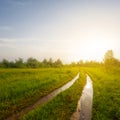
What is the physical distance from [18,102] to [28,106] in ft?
5.21

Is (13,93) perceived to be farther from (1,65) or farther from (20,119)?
(1,65)

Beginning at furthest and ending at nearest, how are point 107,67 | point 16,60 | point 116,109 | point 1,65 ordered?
point 16,60
point 1,65
point 107,67
point 116,109

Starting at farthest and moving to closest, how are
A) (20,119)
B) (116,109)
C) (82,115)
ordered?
(116,109), (82,115), (20,119)

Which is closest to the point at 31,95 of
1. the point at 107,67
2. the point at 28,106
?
the point at 28,106

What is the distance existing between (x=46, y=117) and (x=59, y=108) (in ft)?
8.32

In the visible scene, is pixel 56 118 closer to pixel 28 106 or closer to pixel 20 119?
pixel 20 119

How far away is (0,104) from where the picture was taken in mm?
15445

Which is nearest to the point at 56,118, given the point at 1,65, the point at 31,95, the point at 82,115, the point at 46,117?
the point at 46,117

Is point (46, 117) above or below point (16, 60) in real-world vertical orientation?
below

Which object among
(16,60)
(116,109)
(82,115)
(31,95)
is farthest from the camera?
(16,60)

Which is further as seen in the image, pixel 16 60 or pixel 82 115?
pixel 16 60

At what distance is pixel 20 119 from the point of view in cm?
1183

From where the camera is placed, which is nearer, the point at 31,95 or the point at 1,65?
the point at 31,95

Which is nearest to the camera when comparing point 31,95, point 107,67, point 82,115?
point 82,115
